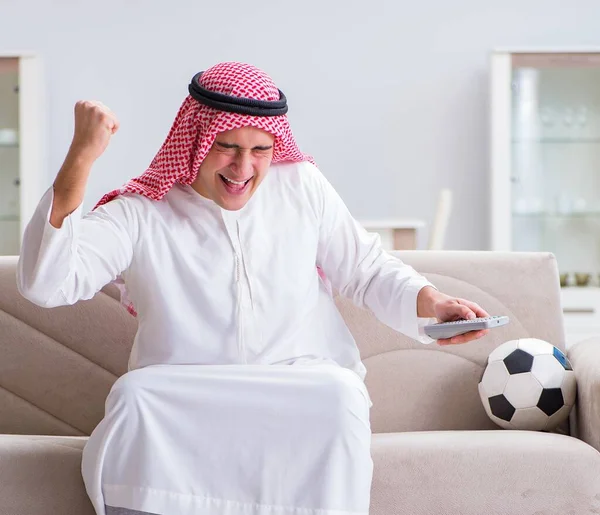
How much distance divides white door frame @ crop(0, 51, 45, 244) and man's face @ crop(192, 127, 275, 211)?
11.2 feet

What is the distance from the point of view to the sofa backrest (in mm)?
2479

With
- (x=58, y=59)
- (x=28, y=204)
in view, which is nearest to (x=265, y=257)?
(x=28, y=204)

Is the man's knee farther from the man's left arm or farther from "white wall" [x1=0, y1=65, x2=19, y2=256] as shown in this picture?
"white wall" [x1=0, y1=65, x2=19, y2=256]

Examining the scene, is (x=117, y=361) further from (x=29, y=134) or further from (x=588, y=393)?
(x=29, y=134)

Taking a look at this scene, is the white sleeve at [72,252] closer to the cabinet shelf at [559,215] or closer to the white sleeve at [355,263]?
the white sleeve at [355,263]

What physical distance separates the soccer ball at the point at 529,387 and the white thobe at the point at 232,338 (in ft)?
1.04

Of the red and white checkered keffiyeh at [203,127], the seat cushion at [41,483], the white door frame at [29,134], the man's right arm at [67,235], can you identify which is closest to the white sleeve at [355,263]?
the red and white checkered keffiyeh at [203,127]

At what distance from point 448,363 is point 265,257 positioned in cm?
70

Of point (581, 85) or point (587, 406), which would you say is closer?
point (587, 406)

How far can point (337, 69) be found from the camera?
18.2ft

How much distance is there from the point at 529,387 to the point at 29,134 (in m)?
3.75

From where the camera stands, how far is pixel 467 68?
218 inches

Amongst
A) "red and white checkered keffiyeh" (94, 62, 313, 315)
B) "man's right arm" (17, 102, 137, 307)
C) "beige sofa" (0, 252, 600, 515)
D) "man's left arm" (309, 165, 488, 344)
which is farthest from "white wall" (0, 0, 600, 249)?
"man's right arm" (17, 102, 137, 307)

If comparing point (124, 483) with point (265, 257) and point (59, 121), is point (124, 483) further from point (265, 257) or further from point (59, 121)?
point (59, 121)
